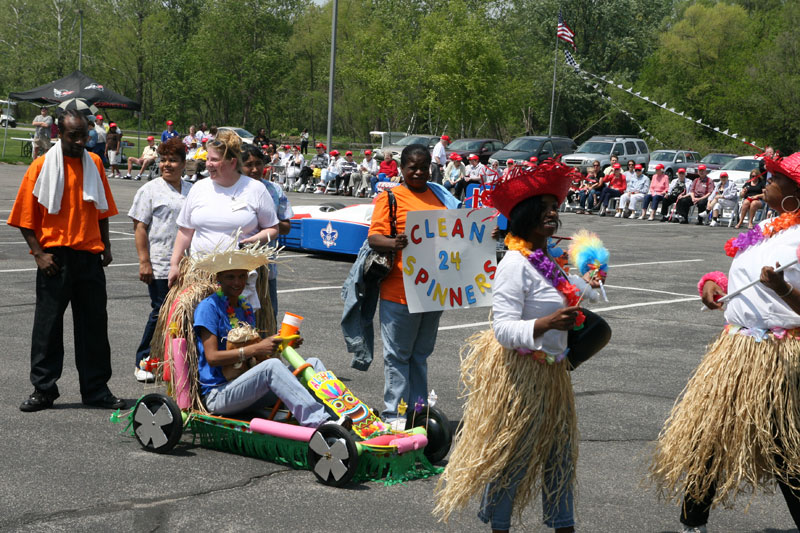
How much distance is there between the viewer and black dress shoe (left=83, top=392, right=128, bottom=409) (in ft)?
21.6

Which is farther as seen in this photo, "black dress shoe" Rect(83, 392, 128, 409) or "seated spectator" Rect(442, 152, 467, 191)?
"seated spectator" Rect(442, 152, 467, 191)

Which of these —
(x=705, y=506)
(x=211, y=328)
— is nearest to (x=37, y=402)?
(x=211, y=328)

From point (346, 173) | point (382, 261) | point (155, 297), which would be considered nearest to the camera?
point (382, 261)

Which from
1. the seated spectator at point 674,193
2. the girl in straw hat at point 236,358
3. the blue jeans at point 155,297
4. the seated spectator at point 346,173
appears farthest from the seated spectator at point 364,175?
the girl in straw hat at point 236,358

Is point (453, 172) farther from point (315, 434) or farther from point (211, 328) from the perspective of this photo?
point (315, 434)

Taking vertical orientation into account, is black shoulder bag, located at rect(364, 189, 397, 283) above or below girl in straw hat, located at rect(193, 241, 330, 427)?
above

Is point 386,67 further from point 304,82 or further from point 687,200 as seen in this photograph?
point 687,200

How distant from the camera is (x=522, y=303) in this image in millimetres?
3980

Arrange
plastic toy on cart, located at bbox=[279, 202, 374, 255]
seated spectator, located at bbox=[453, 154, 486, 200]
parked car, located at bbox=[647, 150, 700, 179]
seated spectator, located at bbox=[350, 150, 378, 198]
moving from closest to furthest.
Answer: plastic toy on cart, located at bbox=[279, 202, 374, 255], seated spectator, located at bbox=[453, 154, 486, 200], seated spectator, located at bbox=[350, 150, 378, 198], parked car, located at bbox=[647, 150, 700, 179]

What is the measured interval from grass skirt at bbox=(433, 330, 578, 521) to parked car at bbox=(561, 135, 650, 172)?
105 feet

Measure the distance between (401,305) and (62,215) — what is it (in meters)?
2.49

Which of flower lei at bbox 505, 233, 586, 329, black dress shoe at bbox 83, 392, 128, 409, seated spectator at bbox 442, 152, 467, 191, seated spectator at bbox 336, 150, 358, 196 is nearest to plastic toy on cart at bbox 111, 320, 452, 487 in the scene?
black dress shoe at bbox 83, 392, 128, 409

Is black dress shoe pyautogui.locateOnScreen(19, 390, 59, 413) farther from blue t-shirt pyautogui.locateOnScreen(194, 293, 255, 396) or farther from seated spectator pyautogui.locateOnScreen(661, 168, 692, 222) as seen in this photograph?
seated spectator pyautogui.locateOnScreen(661, 168, 692, 222)

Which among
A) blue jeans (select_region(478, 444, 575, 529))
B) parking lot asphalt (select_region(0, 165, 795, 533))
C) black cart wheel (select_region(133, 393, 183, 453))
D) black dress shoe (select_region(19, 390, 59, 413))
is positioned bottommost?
parking lot asphalt (select_region(0, 165, 795, 533))
